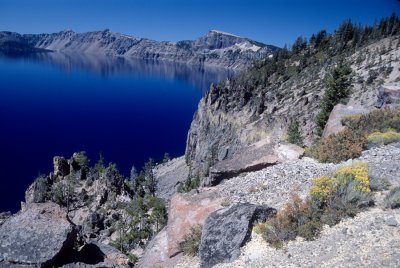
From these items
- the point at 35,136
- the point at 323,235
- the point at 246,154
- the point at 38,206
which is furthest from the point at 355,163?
the point at 35,136

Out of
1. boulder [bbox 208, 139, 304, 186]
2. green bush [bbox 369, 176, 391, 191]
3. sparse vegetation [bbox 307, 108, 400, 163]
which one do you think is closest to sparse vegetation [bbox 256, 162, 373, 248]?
green bush [bbox 369, 176, 391, 191]

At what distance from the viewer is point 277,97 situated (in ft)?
325

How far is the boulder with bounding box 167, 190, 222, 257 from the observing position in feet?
49.2

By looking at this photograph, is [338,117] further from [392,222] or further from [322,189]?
[392,222]

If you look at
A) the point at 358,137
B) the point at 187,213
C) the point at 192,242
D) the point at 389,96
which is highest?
the point at 389,96

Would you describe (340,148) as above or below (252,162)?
above

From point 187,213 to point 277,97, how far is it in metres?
87.3

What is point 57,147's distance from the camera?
14912cm

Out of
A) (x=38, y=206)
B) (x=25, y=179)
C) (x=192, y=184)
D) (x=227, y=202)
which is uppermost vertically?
(x=227, y=202)

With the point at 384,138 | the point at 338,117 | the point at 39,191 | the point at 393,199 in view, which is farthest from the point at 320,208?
the point at 39,191

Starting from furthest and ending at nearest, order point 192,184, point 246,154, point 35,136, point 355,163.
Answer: point 35,136
point 192,184
point 246,154
point 355,163

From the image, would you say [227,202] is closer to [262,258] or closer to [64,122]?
[262,258]

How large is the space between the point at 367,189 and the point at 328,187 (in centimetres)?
134

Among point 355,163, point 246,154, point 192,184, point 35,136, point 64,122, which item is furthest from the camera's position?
point 64,122
